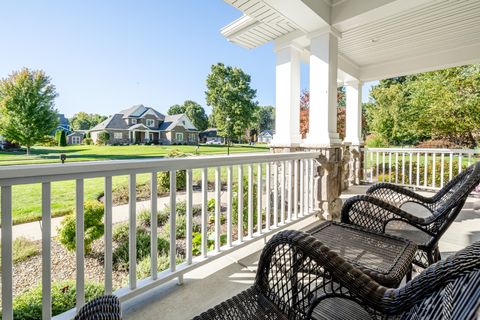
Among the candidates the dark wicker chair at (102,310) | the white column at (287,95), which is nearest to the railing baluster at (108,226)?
the dark wicker chair at (102,310)

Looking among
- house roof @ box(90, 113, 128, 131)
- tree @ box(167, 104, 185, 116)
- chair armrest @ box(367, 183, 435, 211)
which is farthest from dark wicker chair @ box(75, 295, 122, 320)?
Answer: tree @ box(167, 104, 185, 116)

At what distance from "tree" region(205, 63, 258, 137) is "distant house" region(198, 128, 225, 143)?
14cm

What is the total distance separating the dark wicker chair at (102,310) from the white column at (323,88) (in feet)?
10.3

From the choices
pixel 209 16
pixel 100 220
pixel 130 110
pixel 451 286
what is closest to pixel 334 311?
pixel 451 286

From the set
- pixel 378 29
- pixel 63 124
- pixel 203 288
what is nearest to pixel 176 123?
pixel 63 124

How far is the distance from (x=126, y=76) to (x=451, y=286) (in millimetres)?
3796

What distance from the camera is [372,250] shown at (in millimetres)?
1529

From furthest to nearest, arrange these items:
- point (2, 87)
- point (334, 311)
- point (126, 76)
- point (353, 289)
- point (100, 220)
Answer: point (126, 76) < point (100, 220) < point (2, 87) < point (334, 311) < point (353, 289)

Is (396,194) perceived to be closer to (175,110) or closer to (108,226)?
(108,226)

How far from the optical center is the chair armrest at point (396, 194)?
2191 millimetres

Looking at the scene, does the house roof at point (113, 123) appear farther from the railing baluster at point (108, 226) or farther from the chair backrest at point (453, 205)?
the chair backrest at point (453, 205)

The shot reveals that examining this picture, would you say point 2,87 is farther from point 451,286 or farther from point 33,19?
point 451,286

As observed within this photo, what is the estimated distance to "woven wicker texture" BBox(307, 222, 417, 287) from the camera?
1243mm

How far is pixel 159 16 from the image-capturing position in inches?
156
